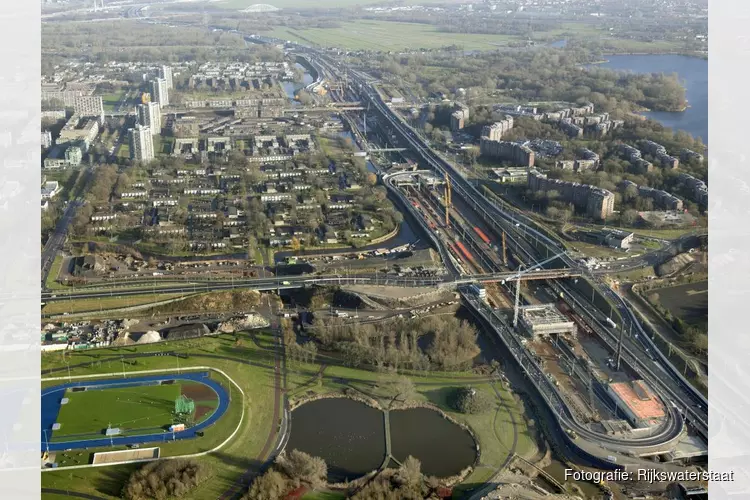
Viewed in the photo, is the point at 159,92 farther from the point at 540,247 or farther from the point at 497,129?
the point at 540,247

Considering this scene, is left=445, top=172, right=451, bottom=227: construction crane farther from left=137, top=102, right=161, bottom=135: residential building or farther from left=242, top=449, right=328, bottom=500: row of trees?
left=137, top=102, right=161, bottom=135: residential building

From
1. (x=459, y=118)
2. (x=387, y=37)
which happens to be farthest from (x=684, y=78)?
(x=387, y=37)

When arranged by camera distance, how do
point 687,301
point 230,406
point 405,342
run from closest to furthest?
point 230,406 < point 405,342 < point 687,301

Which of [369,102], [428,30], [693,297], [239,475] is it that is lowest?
[239,475]

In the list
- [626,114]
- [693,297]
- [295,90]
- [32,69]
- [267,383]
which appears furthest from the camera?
[295,90]

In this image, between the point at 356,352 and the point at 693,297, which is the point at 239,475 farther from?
the point at 693,297
